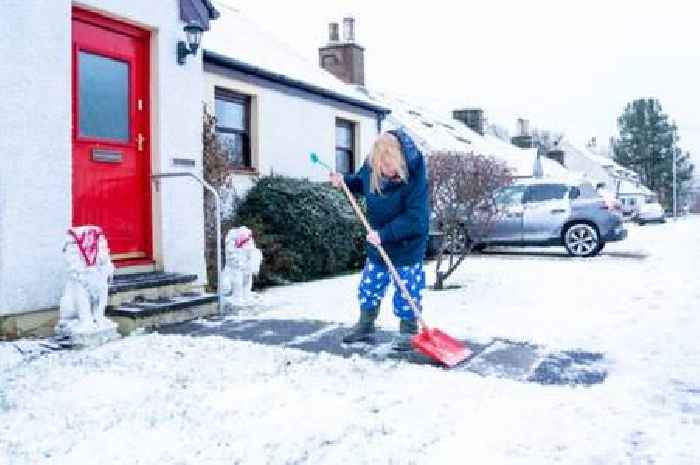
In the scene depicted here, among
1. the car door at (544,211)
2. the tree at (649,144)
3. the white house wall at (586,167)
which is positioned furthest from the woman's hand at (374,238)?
the tree at (649,144)

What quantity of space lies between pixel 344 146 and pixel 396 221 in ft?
31.9

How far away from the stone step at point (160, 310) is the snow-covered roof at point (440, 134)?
11.9 metres

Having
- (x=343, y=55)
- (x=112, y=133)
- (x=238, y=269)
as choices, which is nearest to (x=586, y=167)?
(x=343, y=55)

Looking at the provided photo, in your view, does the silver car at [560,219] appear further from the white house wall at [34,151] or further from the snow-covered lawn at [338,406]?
the white house wall at [34,151]

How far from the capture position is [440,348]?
5004 mm

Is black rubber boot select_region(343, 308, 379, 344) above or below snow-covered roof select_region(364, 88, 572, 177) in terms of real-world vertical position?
below

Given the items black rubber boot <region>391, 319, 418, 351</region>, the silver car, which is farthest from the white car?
black rubber boot <region>391, 319, 418, 351</region>

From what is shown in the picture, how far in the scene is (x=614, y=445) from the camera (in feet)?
11.3

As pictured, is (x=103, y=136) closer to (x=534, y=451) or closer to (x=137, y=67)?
(x=137, y=67)

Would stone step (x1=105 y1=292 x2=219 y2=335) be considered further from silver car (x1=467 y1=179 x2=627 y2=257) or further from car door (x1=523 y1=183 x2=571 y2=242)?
car door (x1=523 y1=183 x2=571 y2=242)

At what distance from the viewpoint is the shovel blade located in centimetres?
489

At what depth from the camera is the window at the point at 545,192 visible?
14883 millimetres

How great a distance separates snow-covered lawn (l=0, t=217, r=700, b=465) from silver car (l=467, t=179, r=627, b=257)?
820cm

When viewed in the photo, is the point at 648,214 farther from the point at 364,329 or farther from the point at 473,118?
the point at 364,329
